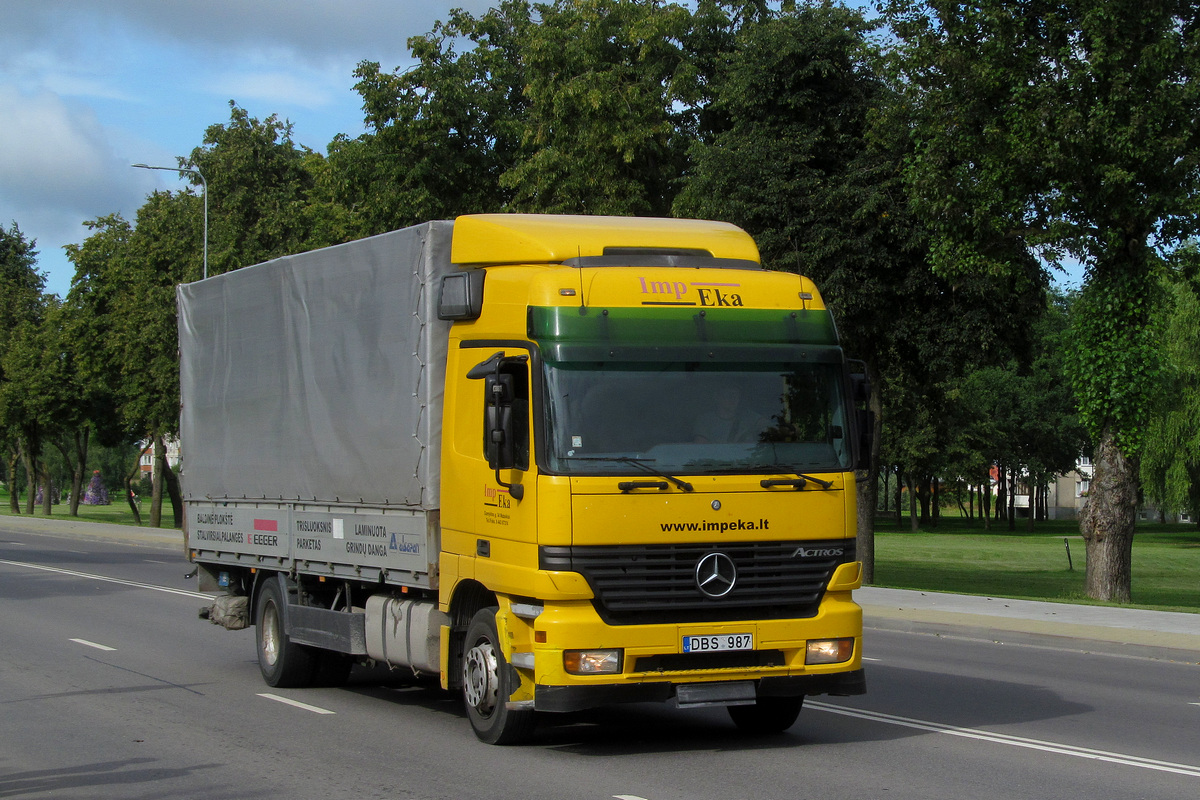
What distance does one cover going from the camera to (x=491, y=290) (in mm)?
9109

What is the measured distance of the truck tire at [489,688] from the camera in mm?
8562

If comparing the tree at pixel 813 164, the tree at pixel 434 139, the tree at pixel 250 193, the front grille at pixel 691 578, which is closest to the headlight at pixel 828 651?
the front grille at pixel 691 578

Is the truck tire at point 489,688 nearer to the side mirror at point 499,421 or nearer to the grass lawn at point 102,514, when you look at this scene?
the side mirror at point 499,421

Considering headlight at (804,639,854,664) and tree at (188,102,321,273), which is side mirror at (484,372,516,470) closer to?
headlight at (804,639,854,664)

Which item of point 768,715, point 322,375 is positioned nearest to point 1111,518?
point 768,715

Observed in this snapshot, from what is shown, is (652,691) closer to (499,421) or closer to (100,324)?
(499,421)

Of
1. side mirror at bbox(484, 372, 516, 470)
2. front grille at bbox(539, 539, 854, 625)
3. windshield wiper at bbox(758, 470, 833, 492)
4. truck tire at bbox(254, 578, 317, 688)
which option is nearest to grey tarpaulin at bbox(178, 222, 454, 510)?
truck tire at bbox(254, 578, 317, 688)

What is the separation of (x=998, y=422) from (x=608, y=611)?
75155mm

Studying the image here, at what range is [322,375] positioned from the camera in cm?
1126

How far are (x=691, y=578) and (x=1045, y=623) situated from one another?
1112cm

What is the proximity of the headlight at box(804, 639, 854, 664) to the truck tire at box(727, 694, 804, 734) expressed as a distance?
0.68m

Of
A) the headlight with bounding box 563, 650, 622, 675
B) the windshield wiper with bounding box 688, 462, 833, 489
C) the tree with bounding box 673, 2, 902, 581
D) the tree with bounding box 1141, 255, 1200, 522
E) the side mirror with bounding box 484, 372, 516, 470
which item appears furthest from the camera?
the tree with bounding box 1141, 255, 1200, 522

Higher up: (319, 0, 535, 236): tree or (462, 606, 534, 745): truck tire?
(319, 0, 535, 236): tree

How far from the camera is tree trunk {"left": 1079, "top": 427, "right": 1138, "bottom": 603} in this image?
2298 cm
